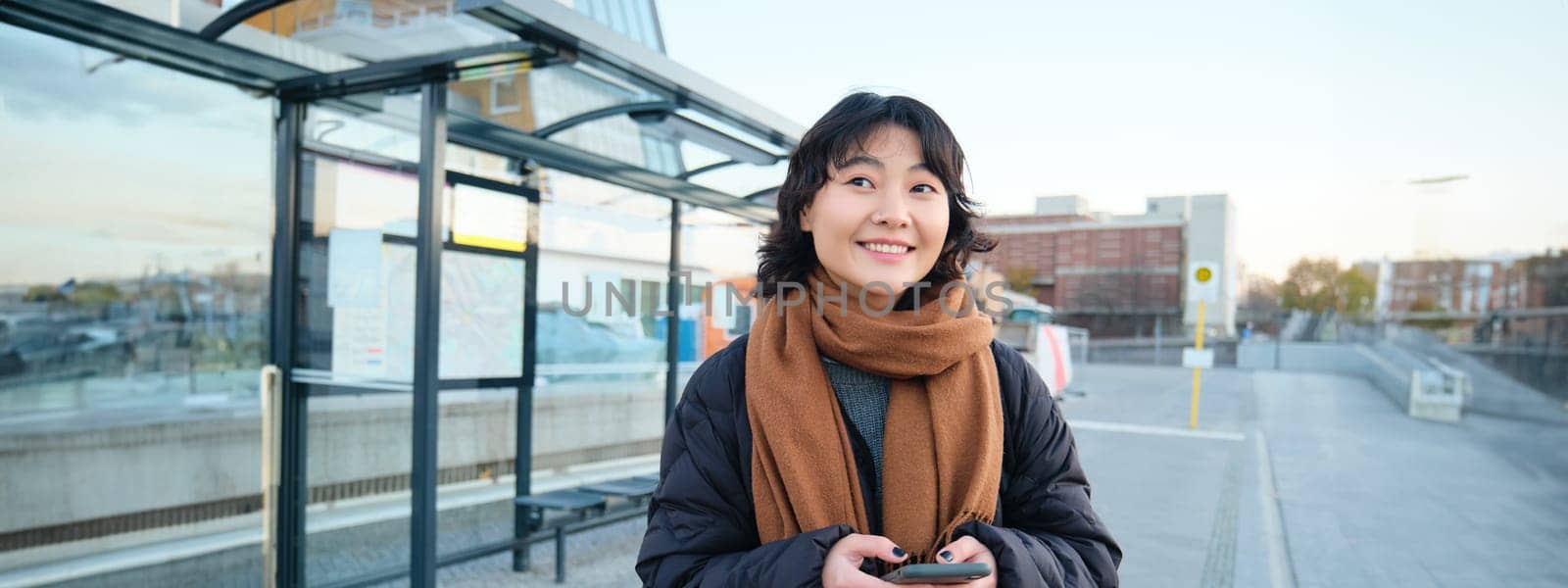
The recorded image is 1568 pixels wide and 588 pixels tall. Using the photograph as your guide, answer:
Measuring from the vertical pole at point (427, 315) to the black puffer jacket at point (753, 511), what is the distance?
2.48 m

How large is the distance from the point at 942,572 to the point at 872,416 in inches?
14.1

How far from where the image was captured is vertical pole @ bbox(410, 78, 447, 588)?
351 centimetres

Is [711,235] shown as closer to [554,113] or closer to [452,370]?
[554,113]

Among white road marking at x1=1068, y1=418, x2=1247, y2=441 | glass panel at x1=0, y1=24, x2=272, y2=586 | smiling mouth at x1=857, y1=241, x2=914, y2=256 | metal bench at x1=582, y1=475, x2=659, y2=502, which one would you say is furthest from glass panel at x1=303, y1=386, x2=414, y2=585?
white road marking at x1=1068, y1=418, x2=1247, y2=441

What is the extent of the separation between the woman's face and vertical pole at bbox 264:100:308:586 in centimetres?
350

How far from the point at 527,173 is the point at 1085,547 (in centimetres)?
411

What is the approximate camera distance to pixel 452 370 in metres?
4.30

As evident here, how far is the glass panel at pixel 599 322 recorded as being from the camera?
5.18 meters

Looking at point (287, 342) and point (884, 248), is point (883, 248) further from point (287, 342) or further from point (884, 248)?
point (287, 342)

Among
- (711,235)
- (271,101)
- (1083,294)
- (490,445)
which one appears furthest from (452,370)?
(1083,294)

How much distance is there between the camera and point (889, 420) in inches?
52.6

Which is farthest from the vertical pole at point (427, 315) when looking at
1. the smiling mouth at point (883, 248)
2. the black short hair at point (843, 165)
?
the smiling mouth at point (883, 248)

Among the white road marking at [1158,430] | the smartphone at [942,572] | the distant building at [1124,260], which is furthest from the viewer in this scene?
the distant building at [1124,260]

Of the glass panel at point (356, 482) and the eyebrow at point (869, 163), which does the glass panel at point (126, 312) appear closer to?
the glass panel at point (356, 482)
